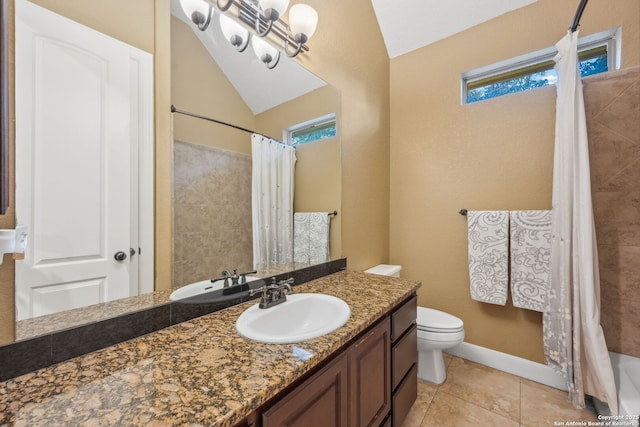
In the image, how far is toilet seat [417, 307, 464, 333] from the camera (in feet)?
5.62

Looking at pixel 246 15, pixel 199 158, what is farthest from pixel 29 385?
pixel 246 15

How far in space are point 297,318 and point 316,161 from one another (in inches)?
38.2

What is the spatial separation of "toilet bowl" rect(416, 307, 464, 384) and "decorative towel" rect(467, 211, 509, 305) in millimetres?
340

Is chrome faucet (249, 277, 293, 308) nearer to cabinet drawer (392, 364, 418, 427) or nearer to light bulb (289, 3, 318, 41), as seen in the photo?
cabinet drawer (392, 364, 418, 427)

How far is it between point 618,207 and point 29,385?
2743mm

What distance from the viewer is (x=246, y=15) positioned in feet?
4.26

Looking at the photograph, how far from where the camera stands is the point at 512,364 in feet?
6.32

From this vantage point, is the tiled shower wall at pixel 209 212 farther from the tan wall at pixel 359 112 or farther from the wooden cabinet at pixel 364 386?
the tan wall at pixel 359 112

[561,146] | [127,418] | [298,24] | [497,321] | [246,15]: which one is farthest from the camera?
[497,321]

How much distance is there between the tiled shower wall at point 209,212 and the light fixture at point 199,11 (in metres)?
0.52

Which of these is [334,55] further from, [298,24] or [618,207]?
[618,207]

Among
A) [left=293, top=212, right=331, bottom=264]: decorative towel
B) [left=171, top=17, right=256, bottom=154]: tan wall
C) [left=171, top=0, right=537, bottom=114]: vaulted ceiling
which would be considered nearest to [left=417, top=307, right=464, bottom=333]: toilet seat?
[left=293, top=212, right=331, bottom=264]: decorative towel

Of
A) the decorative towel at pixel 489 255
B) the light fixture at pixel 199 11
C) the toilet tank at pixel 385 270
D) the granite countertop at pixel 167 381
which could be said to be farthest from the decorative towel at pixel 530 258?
the light fixture at pixel 199 11

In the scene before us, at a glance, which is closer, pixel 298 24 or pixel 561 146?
pixel 298 24
